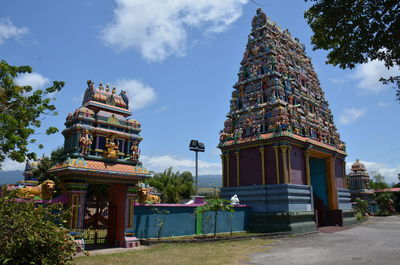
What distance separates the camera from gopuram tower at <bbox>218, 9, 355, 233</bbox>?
23516 millimetres

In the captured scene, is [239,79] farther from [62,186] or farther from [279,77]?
[62,186]

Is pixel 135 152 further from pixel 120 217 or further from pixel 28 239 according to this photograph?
pixel 28 239

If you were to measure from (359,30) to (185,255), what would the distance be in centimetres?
1079

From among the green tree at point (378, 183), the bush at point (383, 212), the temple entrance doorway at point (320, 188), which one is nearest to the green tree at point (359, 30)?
the temple entrance doorway at point (320, 188)

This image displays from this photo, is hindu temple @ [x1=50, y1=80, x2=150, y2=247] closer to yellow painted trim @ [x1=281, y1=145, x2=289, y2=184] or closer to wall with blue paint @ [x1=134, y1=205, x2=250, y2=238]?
wall with blue paint @ [x1=134, y1=205, x2=250, y2=238]

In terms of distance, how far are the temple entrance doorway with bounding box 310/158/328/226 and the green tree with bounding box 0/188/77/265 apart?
2626 cm

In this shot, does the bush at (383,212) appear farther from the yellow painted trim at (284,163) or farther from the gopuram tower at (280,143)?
the yellow painted trim at (284,163)

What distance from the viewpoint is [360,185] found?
185ft

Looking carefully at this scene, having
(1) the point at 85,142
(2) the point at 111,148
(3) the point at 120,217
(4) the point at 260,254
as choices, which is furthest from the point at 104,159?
(4) the point at 260,254

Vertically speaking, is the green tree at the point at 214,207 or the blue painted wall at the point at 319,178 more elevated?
the blue painted wall at the point at 319,178

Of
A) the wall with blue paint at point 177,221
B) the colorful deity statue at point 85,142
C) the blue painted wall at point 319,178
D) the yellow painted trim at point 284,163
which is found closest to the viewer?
the colorful deity statue at point 85,142

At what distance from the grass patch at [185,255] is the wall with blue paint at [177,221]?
153 cm

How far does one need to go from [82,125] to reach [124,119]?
99.6 inches

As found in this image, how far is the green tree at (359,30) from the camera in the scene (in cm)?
868
